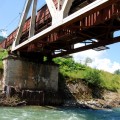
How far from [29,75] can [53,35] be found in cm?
879

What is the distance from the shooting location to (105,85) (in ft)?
143

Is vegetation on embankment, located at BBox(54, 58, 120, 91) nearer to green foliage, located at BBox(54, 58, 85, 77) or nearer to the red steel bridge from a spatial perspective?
green foliage, located at BBox(54, 58, 85, 77)

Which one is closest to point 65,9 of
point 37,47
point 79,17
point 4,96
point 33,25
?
point 79,17

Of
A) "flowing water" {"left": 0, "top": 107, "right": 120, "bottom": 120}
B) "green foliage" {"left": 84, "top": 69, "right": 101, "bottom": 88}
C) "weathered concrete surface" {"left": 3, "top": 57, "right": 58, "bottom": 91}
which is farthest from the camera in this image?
"green foliage" {"left": 84, "top": 69, "right": 101, "bottom": 88}

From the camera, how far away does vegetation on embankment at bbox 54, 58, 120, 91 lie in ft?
130

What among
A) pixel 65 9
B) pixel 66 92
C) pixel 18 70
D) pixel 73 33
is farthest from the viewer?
pixel 66 92

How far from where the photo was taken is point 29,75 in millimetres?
31609

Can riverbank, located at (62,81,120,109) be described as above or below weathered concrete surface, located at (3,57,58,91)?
below

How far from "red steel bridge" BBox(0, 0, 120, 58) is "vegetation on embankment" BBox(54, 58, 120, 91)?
7.79 metres

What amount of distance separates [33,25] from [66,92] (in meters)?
12.6

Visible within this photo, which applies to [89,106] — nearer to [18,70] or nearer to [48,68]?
[48,68]

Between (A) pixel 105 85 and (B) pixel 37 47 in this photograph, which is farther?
(A) pixel 105 85

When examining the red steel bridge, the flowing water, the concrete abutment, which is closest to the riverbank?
the concrete abutment

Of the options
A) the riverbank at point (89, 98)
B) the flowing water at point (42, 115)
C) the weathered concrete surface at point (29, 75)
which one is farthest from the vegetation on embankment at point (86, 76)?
the flowing water at point (42, 115)
